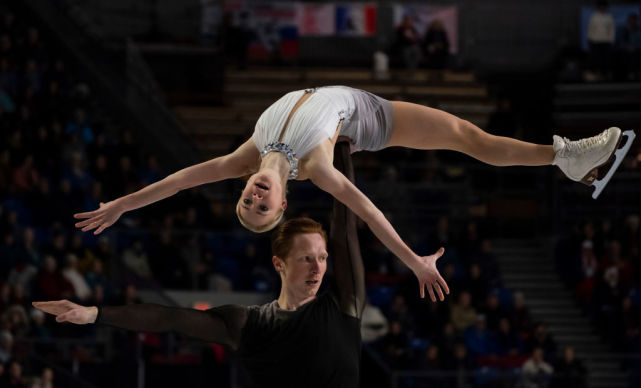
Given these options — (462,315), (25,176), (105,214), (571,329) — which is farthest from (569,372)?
(105,214)

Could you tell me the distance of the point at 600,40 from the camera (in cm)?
1769

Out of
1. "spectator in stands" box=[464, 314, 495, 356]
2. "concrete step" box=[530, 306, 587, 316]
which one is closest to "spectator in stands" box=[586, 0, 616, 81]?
"concrete step" box=[530, 306, 587, 316]

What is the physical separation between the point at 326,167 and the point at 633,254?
32.8 feet

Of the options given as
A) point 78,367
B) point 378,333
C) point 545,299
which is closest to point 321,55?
point 545,299

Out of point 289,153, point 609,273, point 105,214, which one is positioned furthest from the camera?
point 609,273

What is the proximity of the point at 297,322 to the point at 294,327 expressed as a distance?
27 millimetres

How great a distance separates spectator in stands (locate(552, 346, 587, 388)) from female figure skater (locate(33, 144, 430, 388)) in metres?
8.07

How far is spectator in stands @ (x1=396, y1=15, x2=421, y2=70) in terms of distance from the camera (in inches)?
704

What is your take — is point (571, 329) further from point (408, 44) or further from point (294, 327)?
point (294, 327)

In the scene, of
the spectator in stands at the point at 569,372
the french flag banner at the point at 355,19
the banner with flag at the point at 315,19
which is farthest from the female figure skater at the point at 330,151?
the french flag banner at the point at 355,19

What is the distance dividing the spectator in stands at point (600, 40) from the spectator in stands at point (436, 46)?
2.42 meters

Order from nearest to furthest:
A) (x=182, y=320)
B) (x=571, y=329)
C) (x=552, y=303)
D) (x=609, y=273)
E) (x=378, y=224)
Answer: (x=182, y=320) → (x=378, y=224) → (x=609, y=273) → (x=571, y=329) → (x=552, y=303)

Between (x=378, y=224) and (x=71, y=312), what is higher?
(x=378, y=224)

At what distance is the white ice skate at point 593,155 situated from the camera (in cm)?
574
